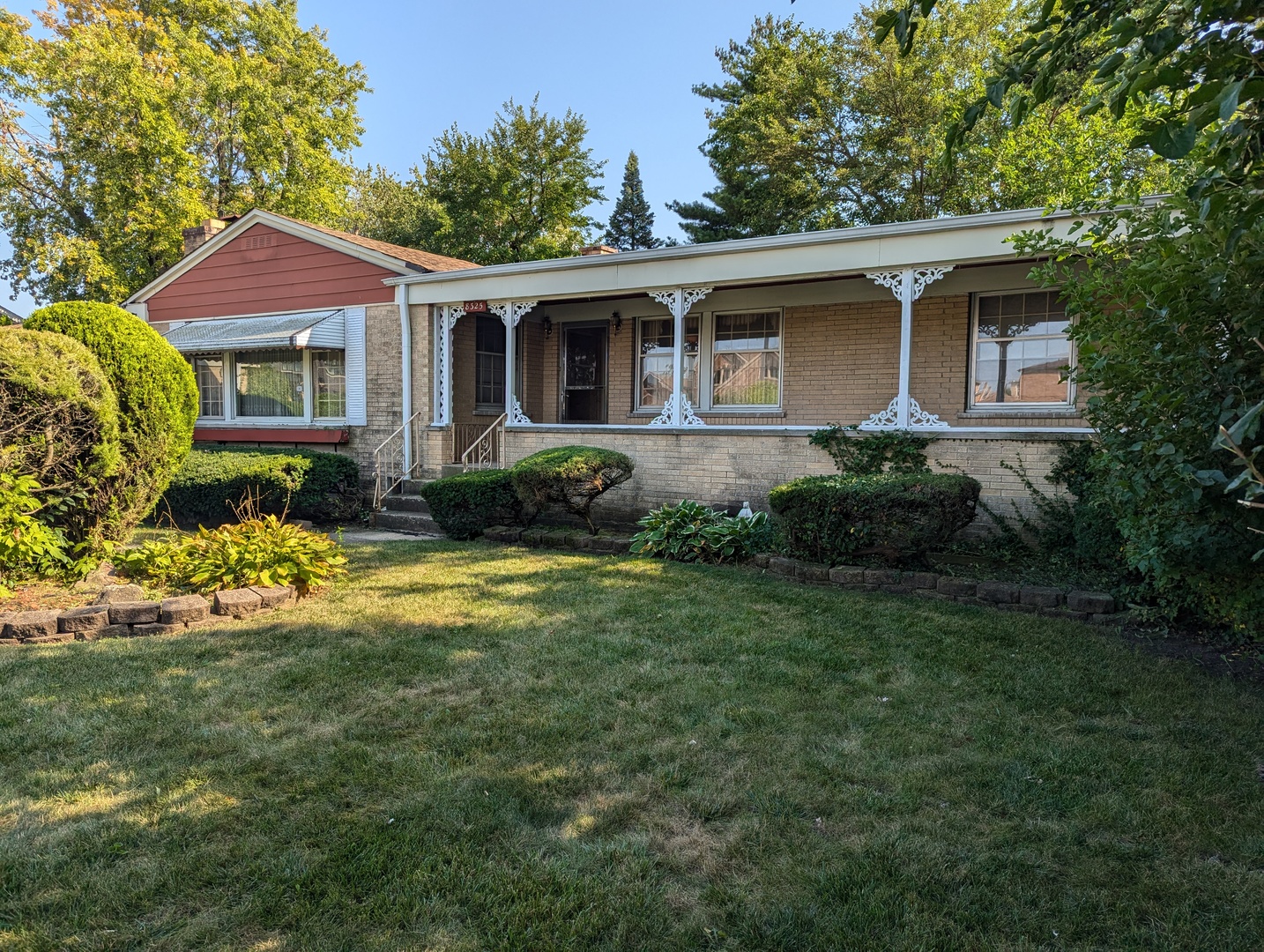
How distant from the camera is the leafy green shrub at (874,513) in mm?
6398

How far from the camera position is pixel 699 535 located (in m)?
7.93

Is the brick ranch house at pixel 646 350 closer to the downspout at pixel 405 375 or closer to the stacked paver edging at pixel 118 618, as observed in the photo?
the downspout at pixel 405 375

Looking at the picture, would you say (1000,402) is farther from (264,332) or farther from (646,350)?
(264,332)

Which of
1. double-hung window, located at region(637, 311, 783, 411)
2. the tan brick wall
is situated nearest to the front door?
double-hung window, located at region(637, 311, 783, 411)

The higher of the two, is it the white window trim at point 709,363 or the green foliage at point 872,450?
the white window trim at point 709,363

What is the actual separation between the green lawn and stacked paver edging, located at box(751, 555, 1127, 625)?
686 mm

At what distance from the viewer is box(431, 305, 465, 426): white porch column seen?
11852 millimetres

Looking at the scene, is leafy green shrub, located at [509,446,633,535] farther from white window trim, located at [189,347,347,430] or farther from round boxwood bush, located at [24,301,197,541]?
white window trim, located at [189,347,347,430]

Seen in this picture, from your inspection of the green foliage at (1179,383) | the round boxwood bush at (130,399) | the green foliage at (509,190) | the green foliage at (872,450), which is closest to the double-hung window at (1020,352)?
the green foliage at (872,450)

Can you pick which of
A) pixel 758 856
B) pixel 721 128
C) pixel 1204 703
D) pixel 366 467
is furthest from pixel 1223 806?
pixel 721 128

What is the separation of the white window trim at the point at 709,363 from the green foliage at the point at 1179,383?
7284mm

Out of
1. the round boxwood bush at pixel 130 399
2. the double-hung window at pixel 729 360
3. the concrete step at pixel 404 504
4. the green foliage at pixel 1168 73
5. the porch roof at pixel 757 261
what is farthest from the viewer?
the double-hung window at pixel 729 360

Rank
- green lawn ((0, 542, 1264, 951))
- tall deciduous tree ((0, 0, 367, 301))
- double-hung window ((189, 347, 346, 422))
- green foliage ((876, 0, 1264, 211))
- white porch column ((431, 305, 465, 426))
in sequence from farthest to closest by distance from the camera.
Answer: tall deciduous tree ((0, 0, 367, 301))
double-hung window ((189, 347, 346, 422))
white porch column ((431, 305, 465, 426))
green lawn ((0, 542, 1264, 951))
green foliage ((876, 0, 1264, 211))

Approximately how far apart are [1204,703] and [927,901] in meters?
2.73
